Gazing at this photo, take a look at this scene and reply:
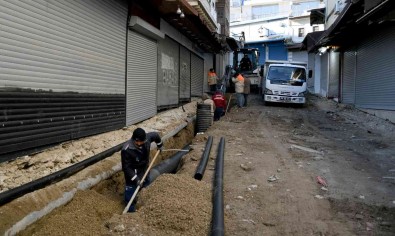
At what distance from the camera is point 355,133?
497 inches

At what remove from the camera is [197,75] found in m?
21.5

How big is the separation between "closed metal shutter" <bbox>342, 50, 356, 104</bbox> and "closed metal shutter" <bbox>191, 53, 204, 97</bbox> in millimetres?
8410

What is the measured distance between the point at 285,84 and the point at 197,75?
5.02 meters

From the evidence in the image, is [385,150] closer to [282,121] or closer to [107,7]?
[282,121]

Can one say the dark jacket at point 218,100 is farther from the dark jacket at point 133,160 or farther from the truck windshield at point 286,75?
the dark jacket at point 133,160

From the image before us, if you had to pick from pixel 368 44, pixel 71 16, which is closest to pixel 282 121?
pixel 368 44

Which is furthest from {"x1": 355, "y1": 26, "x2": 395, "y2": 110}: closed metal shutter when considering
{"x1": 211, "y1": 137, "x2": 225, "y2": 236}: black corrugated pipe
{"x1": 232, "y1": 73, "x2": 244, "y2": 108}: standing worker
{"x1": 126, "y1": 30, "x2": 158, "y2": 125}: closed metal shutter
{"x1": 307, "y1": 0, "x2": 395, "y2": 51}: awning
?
{"x1": 211, "y1": 137, "x2": 225, "y2": 236}: black corrugated pipe

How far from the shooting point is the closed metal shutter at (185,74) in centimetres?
1760

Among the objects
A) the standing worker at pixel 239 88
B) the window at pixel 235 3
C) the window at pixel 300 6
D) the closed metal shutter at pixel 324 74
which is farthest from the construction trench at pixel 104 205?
the window at pixel 235 3

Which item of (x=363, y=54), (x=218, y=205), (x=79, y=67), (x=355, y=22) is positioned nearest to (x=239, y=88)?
(x=363, y=54)

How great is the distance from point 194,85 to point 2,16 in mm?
15067

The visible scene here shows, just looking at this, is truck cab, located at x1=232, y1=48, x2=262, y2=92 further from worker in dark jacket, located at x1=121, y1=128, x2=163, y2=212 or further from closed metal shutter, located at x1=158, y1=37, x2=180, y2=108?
worker in dark jacket, located at x1=121, y1=128, x2=163, y2=212

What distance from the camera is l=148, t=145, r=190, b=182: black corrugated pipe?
24.5 feet

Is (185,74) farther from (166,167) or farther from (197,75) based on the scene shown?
(166,167)
